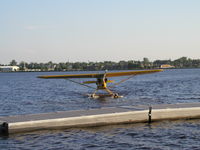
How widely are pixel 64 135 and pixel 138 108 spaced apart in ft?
16.2

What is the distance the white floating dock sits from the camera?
14.9m

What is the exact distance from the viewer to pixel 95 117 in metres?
16.0

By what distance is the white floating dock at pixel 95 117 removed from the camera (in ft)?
48.8

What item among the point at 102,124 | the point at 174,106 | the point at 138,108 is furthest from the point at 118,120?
the point at 174,106

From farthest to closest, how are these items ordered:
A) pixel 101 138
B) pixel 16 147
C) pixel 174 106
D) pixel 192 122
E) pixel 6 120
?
1. pixel 174 106
2. pixel 192 122
3. pixel 6 120
4. pixel 101 138
5. pixel 16 147

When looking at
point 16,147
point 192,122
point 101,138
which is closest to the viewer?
point 16,147

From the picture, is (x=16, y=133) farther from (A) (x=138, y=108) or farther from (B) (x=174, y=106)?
(B) (x=174, y=106)

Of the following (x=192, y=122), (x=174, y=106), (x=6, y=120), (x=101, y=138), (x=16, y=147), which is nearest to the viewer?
(x=16, y=147)

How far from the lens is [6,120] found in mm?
15469

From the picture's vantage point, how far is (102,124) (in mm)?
16219

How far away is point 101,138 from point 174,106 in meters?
5.79

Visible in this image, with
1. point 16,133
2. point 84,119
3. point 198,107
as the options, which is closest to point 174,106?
point 198,107

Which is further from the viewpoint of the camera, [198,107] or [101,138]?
[198,107]

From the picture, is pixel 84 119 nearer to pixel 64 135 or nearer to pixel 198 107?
pixel 64 135
